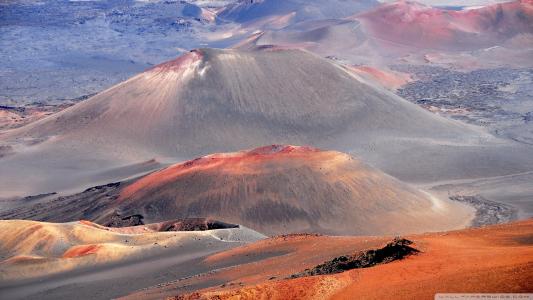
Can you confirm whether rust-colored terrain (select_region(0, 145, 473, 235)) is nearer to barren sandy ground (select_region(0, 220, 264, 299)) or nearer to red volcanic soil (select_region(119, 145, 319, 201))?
red volcanic soil (select_region(119, 145, 319, 201))

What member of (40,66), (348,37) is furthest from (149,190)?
(40,66)

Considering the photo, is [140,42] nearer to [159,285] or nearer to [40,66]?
[40,66]

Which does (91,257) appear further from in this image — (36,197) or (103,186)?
(36,197)

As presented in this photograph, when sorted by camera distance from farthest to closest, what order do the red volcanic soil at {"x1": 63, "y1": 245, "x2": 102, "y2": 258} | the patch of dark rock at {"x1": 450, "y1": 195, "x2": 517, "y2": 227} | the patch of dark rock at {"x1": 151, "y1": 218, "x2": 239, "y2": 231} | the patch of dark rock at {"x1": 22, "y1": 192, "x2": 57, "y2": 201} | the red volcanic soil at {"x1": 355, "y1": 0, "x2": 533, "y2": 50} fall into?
the red volcanic soil at {"x1": 355, "y1": 0, "x2": 533, "y2": 50}
the patch of dark rock at {"x1": 22, "y1": 192, "x2": 57, "y2": 201}
the patch of dark rock at {"x1": 450, "y1": 195, "x2": 517, "y2": 227}
the patch of dark rock at {"x1": 151, "y1": 218, "x2": 239, "y2": 231}
the red volcanic soil at {"x1": 63, "y1": 245, "x2": 102, "y2": 258}

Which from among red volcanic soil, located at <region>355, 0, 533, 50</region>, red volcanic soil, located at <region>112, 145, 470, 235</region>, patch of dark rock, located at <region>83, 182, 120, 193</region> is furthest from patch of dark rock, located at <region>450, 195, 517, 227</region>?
red volcanic soil, located at <region>355, 0, 533, 50</region>

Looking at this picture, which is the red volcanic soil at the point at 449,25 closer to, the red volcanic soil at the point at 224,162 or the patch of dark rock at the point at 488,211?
the patch of dark rock at the point at 488,211

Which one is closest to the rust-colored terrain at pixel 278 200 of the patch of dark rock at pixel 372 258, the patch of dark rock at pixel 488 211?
the patch of dark rock at pixel 488 211

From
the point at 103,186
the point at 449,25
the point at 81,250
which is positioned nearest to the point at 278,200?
the point at 81,250
